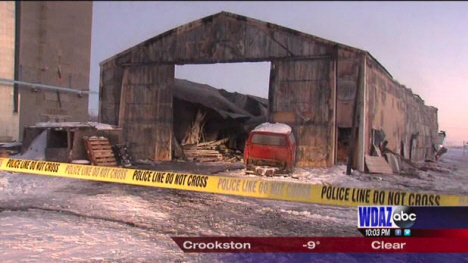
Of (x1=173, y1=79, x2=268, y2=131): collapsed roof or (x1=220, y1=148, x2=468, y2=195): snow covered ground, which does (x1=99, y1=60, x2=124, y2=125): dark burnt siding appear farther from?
(x1=220, y1=148, x2=468, y2=195): snow covered ground

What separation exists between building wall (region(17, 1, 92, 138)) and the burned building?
2.84 m

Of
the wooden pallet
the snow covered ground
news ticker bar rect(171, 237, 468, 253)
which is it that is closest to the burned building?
the snow covered ground

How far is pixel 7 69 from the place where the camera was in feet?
69.3

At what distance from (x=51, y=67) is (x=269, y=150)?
40.1 feet

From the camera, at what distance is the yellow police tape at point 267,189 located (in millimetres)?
4504

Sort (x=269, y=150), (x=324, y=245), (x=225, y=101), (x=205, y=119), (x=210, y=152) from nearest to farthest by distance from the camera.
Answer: (x=324, y=245)
(x=269, y=150)
(x=210, y=152)
(x=205, y=119)
(x=225, y=101)

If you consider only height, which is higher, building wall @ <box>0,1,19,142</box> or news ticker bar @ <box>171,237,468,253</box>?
building wall @ <box>0,1,19,142</box>

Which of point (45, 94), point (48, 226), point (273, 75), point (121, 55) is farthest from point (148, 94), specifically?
point (48, 226)

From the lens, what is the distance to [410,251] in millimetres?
4496

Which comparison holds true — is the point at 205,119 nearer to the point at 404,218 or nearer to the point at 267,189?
the point at 267,189

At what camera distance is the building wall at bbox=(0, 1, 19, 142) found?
62.7 feet

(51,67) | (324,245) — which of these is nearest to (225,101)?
(51,67)

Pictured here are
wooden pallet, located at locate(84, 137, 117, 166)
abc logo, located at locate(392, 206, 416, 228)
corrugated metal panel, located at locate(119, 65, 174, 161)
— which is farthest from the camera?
corrugated metal panel, located at locate(119, 65, 174, 161)

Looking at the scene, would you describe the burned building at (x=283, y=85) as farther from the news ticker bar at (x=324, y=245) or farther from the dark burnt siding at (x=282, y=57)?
the news ticker bar at (x=324, y=245)
